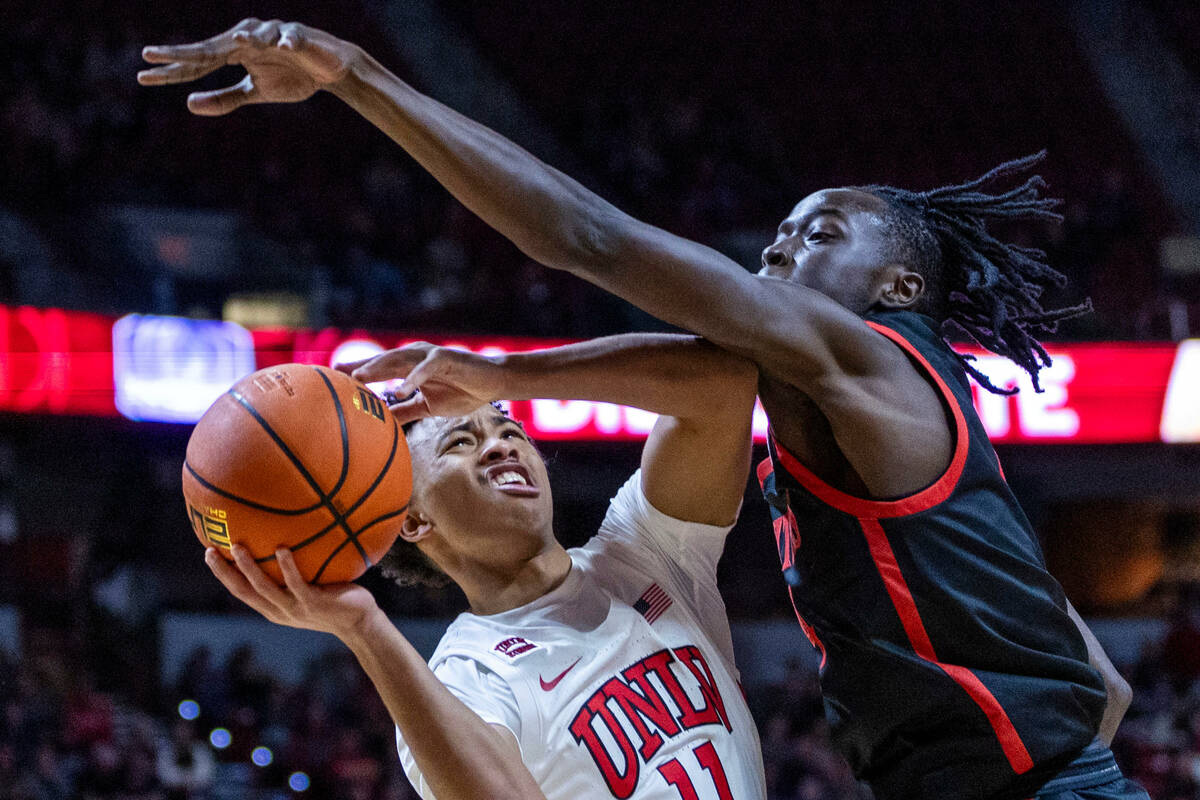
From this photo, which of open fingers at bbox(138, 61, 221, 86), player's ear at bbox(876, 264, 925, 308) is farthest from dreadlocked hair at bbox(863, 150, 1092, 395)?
open fingers at bbox(138, 61, 221, 86)

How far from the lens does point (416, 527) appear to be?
9.88 feet

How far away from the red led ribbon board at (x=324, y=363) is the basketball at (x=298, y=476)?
601 cm

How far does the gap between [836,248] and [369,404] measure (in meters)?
0.96

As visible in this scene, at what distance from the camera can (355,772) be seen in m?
7.71

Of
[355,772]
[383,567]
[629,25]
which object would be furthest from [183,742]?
[629,25]

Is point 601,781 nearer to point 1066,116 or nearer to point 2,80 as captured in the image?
point 2,80

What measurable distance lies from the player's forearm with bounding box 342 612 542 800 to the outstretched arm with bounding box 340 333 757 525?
60cm

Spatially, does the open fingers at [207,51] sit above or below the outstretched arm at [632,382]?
above

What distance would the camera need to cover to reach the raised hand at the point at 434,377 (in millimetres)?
2572

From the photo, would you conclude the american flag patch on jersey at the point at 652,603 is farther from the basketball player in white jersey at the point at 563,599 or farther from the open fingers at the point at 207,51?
the open fingers at the point at 207,51

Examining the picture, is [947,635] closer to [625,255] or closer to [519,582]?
[625,255]

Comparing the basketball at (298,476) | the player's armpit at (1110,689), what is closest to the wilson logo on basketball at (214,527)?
the basketball at (298,476)

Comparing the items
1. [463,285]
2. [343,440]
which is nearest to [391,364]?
[343,440]

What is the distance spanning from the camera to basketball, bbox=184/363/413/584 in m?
2.07
